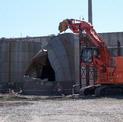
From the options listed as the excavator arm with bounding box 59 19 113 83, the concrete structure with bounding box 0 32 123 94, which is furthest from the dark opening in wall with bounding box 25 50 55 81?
the excavator arm with bounding box 59 19 113 83

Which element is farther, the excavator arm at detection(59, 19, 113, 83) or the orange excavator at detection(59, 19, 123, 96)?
the excavator arm at detection(59, 19, 113, 83)

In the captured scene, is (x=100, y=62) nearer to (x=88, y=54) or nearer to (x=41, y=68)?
(x=88, y=54)

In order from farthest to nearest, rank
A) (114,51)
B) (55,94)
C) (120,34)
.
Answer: (120,34) → (114,51) → (55,94)

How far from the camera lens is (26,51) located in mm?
46938

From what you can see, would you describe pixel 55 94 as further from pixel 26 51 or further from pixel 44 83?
pixel 26 51

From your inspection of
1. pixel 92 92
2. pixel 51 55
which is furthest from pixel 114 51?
pixel 92 92

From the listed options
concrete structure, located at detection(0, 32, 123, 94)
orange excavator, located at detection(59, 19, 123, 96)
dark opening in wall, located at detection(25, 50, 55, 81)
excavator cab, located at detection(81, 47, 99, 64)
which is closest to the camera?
excavator cab, located at detection(81, 47, 99, 64)

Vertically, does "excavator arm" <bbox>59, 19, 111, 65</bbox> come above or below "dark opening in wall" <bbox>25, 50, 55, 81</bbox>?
above

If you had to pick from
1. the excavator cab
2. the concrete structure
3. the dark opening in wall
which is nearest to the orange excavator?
the excavator cab

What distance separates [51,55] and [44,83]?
101 inches

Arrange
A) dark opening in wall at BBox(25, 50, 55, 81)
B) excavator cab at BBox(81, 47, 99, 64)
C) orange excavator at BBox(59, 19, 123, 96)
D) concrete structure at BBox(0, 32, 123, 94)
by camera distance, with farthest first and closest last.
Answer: dark opening in wall at BBox(25, 50, 55, 81)
concrete structure at BBox(0, 32, 123, 94)
orange excavator at BBox(59, 19, 123, 96)
excavator cab at BBox(81, 47, 99, 64)

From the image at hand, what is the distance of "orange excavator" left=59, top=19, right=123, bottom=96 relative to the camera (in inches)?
1348

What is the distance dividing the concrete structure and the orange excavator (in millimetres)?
4500

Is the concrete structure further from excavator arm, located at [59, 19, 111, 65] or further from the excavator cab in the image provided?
the excavator cab
